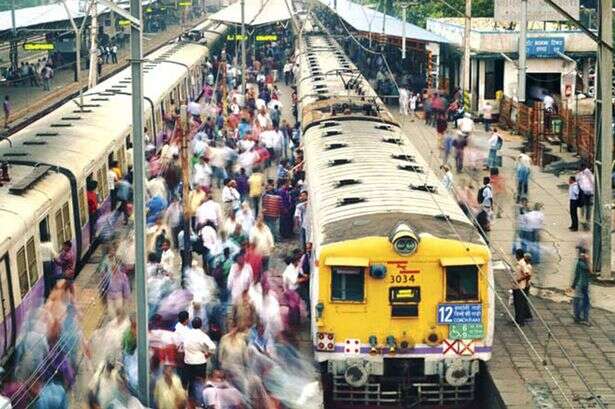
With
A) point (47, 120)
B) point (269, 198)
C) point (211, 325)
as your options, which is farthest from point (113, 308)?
point (47, 120)

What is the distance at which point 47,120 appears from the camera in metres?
22.6

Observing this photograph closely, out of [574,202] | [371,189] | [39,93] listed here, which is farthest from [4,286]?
[39,93]

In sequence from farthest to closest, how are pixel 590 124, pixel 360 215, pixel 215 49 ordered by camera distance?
1. pixel 215 49
2. pixel 590 124
3. pixel 360 215

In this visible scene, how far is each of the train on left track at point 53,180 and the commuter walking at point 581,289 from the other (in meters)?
6.73

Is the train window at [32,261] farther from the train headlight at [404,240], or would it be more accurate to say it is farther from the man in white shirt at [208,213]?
the train headlight at [404,240]

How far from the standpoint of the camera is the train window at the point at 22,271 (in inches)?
527

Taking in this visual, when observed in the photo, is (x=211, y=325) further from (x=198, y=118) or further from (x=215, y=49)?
(x=215, y=49)

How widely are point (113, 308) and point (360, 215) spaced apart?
120 inches

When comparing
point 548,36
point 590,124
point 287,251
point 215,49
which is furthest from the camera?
point 215,49

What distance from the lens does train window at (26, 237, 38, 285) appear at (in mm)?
13975

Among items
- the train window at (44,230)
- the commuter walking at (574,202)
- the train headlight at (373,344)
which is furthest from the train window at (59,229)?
the commuter walking at (574,202)

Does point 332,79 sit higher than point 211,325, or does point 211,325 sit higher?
point 332,79

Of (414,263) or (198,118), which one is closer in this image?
(414,263)

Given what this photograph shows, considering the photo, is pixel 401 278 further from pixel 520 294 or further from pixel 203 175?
pixel 203 175
